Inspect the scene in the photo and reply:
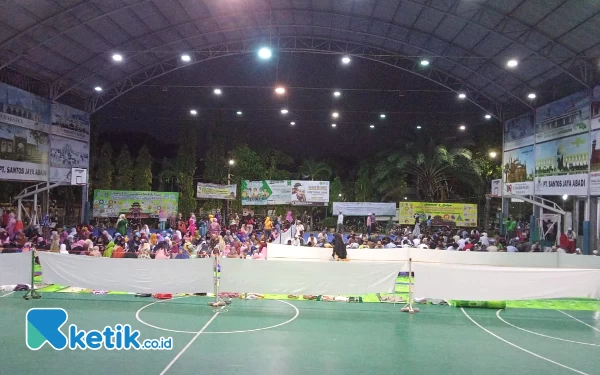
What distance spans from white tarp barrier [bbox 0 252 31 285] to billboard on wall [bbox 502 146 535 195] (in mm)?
20986

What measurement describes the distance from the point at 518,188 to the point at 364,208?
8.57 metres

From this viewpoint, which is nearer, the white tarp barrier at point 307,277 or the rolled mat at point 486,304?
the white tarp barrier at point 307,277

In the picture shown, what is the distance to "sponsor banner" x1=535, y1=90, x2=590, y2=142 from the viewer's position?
675 inches

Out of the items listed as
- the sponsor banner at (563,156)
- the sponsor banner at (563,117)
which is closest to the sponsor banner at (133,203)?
the sponsor banner at (563,156)

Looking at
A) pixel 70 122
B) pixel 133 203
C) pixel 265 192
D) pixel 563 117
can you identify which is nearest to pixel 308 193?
pixel 265 192

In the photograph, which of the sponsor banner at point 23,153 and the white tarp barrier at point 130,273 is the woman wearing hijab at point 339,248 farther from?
the sponsor banner at point 23,153

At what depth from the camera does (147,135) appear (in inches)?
1656

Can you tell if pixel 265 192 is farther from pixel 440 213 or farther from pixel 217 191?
pixel 440 213

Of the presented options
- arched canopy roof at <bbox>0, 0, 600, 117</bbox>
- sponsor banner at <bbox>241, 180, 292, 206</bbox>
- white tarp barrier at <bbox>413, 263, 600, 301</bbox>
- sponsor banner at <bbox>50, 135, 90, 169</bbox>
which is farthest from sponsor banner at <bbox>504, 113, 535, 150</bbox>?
sponsor banner at <bbox>50, 135, 90, 169</bbox>

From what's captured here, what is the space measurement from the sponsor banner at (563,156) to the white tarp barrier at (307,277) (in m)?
12.3

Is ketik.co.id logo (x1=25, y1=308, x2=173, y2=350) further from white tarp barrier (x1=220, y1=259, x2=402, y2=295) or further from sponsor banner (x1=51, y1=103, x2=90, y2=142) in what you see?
sponsor banner (x1=51, y1=103, x2=90, y2=142)

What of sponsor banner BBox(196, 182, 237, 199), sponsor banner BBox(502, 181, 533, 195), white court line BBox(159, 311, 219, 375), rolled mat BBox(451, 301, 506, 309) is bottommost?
white court line BBox(159, 311, 219, 375)

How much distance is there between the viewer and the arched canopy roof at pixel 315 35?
15773 millimetres

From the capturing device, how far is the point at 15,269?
1001 centimetres
